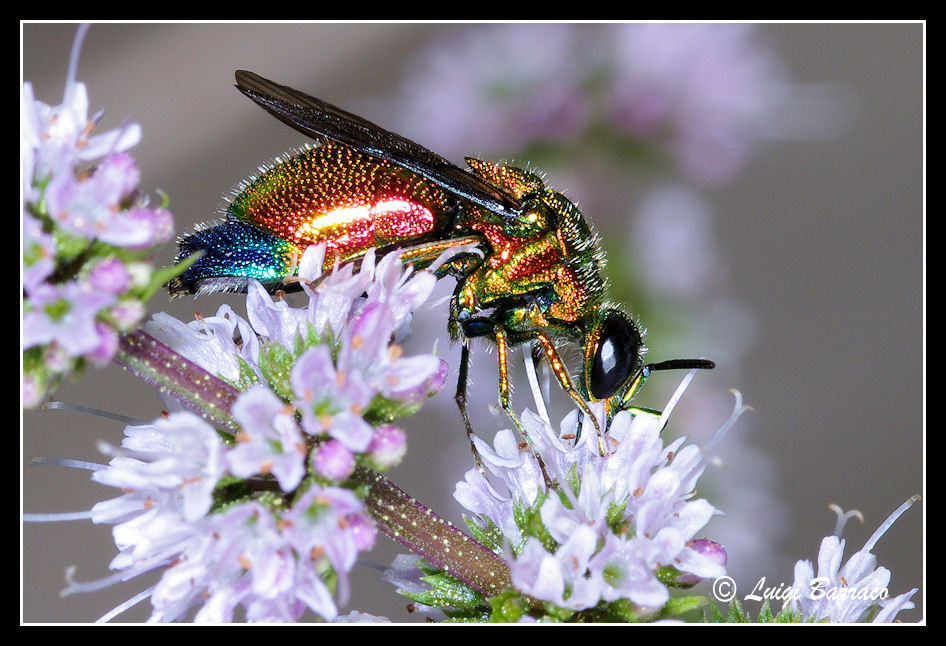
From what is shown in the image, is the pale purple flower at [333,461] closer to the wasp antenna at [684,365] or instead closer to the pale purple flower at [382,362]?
the pale purple flower at [382,362]

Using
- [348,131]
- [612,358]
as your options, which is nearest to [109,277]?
[348,131]

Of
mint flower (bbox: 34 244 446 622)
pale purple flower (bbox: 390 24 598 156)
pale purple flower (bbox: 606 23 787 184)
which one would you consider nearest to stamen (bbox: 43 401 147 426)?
mint flower (bbox: 34 244 446 622)

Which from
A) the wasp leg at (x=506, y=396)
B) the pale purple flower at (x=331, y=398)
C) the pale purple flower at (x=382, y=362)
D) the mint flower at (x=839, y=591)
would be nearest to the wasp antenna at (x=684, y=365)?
the wasp leg at (x=506, y=396)

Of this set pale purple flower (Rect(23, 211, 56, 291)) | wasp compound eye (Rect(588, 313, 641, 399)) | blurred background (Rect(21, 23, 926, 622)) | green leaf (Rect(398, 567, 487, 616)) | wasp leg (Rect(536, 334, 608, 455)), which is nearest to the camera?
pale purple flower (Rect(23, 211, 56, 291))

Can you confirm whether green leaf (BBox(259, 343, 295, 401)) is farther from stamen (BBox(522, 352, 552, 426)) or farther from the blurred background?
the blurred background

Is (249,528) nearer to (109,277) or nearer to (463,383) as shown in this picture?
(109,277)

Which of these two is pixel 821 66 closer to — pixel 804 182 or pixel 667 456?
pixel 804 182

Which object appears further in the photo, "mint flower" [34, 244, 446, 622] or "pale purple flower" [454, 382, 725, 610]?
"pale purple flower" [454, 382, 725, 610]

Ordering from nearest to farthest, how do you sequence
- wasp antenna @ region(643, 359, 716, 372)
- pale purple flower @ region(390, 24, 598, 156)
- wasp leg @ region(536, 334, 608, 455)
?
wasp leg @ region(536, 334, 608, 455) < wasp antenna @ region(643, 359, 716, 372) < pale purple flower @ region(390, 24, 598, 156)
